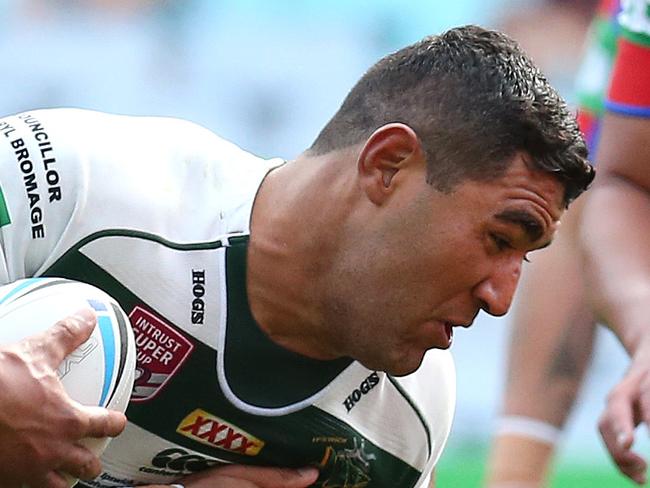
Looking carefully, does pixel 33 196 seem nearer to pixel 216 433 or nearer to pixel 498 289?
pixel 216 433

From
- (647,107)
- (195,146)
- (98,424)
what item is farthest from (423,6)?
(98,424)

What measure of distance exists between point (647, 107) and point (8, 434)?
4.08 ft

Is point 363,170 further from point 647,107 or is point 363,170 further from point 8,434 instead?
point 647,107

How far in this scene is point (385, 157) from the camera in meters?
2.07

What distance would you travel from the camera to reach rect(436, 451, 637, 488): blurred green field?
4.59 meters

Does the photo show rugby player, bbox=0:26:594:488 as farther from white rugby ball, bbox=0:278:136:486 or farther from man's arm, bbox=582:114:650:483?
man's arm, bbox=582:114:650:483

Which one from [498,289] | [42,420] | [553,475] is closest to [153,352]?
[42,420]

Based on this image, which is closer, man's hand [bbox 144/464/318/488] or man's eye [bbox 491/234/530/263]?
man's eye [bbox 491/234/530/263]

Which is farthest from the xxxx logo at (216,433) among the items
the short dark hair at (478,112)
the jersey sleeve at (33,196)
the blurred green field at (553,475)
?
the blurred green field at (553,475)

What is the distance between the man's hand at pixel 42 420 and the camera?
72.2 inches

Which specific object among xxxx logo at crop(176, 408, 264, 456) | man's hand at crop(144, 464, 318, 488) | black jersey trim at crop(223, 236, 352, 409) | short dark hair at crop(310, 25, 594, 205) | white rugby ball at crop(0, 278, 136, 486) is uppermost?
short dark hair at crop(310, 25, 594, 205)

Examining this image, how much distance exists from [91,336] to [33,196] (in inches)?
8.7

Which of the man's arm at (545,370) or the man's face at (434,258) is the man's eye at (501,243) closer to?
the man's face at (434,258)

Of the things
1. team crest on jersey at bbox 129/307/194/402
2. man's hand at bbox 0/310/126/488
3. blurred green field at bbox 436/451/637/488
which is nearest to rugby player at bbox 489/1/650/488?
team crest on jersey at bbox 129/307/194/402
